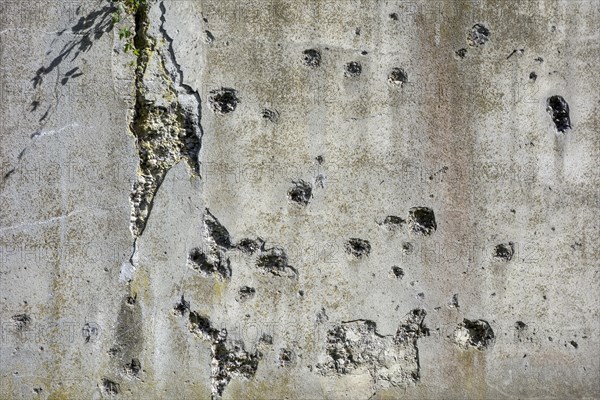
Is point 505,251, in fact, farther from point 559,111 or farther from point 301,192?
point 301,192

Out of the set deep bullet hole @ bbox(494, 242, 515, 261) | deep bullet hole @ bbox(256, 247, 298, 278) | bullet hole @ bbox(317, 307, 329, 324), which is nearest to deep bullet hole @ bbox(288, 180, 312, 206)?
deep bullet hole @ bbox(256, 247, 298, 278)

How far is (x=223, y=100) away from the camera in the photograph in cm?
363

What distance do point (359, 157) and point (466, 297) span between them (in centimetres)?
117

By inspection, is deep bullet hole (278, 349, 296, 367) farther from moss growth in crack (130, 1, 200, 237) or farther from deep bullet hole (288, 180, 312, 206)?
moss growth in crack (130, 1, 200, 237)

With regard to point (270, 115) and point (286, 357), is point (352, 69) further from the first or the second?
point (286, 357)

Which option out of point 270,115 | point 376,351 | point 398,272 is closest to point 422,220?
point 398,272

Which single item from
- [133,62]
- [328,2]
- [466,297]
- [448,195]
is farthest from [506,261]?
[133,62]

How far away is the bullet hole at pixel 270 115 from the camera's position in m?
3.63

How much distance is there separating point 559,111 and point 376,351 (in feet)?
6.54

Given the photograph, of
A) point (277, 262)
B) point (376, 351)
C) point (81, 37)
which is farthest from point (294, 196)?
point (81, 37)

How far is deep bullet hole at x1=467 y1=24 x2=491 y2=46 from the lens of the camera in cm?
363

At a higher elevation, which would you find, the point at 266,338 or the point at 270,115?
the point at 270,115

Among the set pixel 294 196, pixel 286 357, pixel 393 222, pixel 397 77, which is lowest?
pixel 286 357

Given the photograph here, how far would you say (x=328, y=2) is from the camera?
3639 mm
